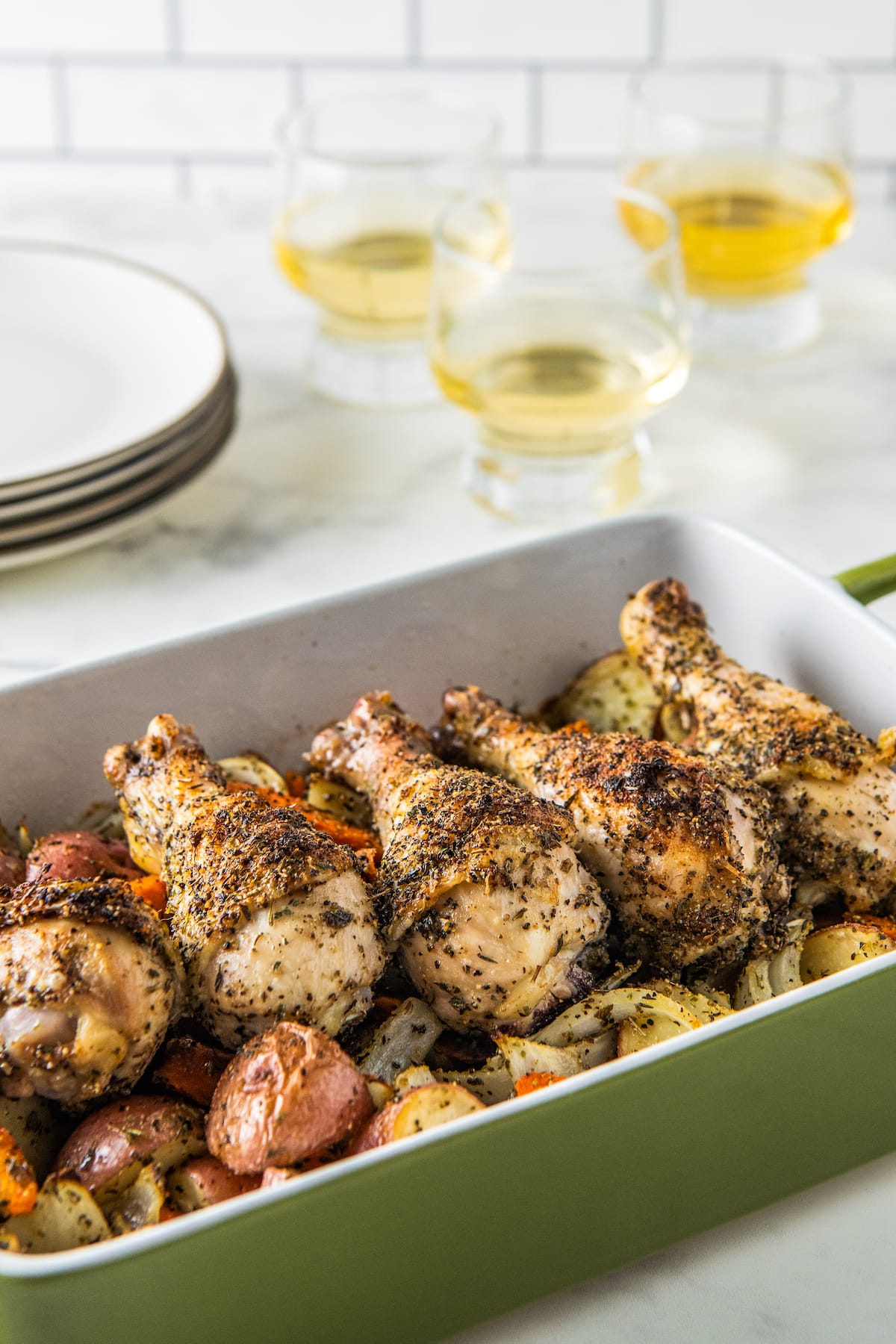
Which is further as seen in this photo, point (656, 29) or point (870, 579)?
point (656, 29)

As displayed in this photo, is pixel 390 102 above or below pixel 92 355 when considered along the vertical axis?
above

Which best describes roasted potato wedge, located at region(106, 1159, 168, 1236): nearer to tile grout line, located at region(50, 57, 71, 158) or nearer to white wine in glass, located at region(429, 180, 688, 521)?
white wine in glass, located at region(429, 180, 688, 521)

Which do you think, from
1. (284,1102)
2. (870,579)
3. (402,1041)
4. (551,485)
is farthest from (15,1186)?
(551,485)

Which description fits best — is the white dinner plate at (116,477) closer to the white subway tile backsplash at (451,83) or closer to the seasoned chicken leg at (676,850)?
the seasoned chicken leg at (676,850)

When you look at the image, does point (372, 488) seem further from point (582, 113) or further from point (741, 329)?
point (582, 113)

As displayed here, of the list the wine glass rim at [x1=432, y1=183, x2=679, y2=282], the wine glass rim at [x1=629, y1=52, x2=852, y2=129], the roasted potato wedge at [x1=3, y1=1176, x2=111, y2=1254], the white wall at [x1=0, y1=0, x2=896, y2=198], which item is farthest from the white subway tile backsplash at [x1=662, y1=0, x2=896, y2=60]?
the roasted potato wedge at [x1=3, y1=1176, x2=111, y2=1254]

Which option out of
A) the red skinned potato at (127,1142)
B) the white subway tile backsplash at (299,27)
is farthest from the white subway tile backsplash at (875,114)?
the red skinned potato at (127,1142)
